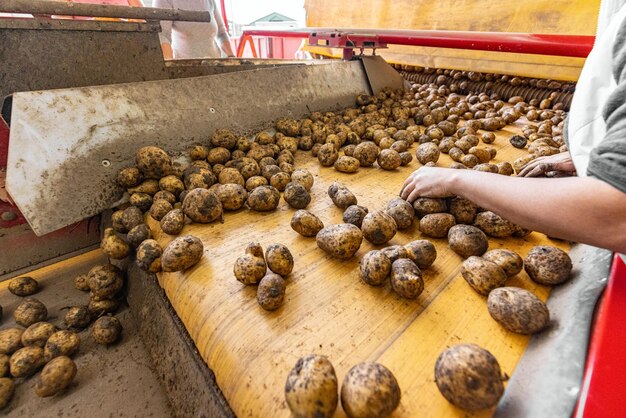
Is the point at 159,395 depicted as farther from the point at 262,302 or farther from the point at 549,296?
the point at 549,296

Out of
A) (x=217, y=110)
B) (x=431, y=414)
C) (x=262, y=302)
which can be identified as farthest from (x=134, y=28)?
(x=431, y=414)

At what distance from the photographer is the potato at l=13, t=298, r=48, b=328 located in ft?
4.02

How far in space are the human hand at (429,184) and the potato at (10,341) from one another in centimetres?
156

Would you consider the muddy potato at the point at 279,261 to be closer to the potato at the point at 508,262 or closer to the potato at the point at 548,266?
the potato at the point at 508,262

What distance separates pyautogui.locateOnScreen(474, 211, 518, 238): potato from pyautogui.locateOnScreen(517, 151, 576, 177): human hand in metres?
0.31

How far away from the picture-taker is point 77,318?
4.07 feet

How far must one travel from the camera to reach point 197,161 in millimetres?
1544

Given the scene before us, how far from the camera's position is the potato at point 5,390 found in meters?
1.02

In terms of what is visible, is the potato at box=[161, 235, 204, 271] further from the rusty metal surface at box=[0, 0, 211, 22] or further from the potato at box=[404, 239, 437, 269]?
the rusty metal surface at box=[0, 0, 211, 22]

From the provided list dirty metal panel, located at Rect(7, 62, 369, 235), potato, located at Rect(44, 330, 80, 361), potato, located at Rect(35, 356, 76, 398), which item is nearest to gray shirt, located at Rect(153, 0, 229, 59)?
dirty metal panel, located at Rect(7, 62, 369, 235)

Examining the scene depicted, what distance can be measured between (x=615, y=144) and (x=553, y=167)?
783 mm

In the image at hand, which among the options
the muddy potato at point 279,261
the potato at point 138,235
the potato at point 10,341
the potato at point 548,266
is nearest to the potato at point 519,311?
the potato at point 548,266

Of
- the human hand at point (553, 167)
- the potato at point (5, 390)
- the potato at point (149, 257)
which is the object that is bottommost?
the potato at point (5, 390)

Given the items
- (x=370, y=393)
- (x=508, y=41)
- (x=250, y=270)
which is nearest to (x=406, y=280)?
(x=370, y=393)
